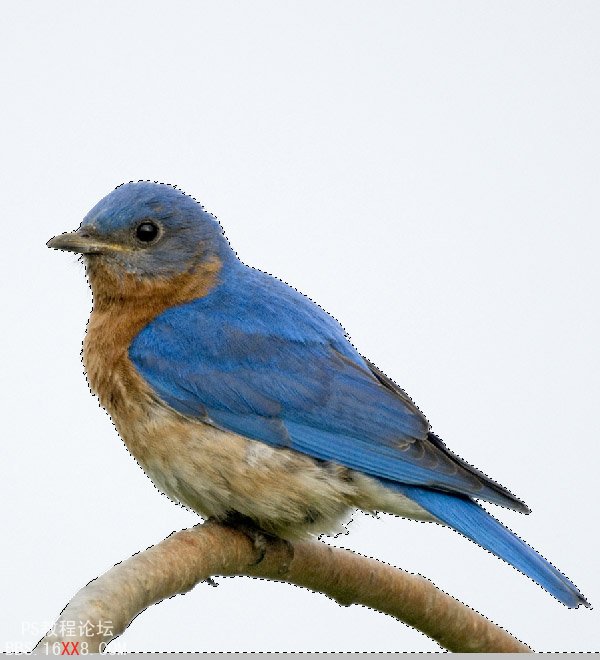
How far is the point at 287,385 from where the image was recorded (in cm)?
520

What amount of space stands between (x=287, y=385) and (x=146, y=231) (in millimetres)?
947

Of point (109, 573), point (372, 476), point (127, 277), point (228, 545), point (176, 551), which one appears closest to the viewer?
point (109, 573)

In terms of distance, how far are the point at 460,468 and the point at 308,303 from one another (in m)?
1.05

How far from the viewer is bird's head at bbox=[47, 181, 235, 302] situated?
5.36 metres

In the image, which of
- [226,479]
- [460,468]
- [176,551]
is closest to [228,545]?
[226,479]

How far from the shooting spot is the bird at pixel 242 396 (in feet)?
16.1

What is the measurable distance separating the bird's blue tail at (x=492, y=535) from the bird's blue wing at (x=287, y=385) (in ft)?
0.21

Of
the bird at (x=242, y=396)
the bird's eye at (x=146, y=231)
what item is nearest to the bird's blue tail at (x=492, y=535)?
the bird at (x=242, y=396)

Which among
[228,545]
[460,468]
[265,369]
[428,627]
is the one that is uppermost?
[265,369]

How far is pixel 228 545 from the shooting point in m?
4.66

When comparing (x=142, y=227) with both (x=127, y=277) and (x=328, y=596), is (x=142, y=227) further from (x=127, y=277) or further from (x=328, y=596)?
(x=328, y=596)

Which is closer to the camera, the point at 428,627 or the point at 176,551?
the point at 176,551

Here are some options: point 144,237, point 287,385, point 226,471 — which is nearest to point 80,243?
point 144,237

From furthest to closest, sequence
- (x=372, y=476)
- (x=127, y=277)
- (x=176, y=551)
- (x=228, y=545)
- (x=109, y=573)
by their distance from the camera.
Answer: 1. (x=127, y=277)
2. (x=372, y=476)
3. (x=228, y=545)
4. (x=176, y=551)
5. (x=109, y=573)
